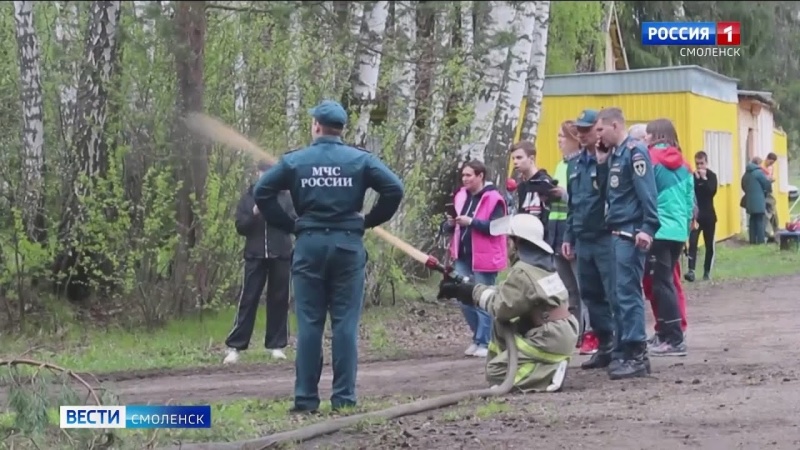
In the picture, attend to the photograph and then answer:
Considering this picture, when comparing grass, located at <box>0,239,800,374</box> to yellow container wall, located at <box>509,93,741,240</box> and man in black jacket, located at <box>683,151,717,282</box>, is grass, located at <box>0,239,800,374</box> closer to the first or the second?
man in black jacket, located at <box>683,151,717,282</box>

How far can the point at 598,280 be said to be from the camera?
33.1 feet

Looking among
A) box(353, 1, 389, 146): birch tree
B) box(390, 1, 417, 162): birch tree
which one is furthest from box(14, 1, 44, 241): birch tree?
box(390, 1, 417, 162): birch tree

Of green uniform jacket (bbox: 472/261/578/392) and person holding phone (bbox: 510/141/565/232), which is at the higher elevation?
person holding phone (bbox: 510/141/565/232)

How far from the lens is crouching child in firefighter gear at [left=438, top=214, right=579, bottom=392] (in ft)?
29.3

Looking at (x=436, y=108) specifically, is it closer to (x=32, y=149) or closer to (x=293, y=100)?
(x=293, y=100)

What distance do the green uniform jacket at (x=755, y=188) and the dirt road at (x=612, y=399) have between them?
1325 cm

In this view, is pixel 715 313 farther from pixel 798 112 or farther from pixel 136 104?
pixel 798 112

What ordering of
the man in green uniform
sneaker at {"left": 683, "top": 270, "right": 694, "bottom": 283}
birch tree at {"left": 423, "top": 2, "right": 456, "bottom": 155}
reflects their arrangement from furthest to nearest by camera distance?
sneaker at {"left": 683, "top": 270, "right": 694, "bottom": 283} → birch tree at {"left": 423, "top": 2, "right": 456, "bottom": 155} → the man in green uniform

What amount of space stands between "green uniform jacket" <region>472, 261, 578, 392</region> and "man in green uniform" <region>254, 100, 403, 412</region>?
1.09 metres

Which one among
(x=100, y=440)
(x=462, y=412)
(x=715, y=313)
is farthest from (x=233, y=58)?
(x=715, y=313)

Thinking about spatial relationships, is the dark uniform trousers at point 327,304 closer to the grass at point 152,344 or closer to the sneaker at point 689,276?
the grass at point 152,344

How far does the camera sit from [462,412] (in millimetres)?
8289

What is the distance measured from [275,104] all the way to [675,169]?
397cm

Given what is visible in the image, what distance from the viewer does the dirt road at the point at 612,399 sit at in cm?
740
